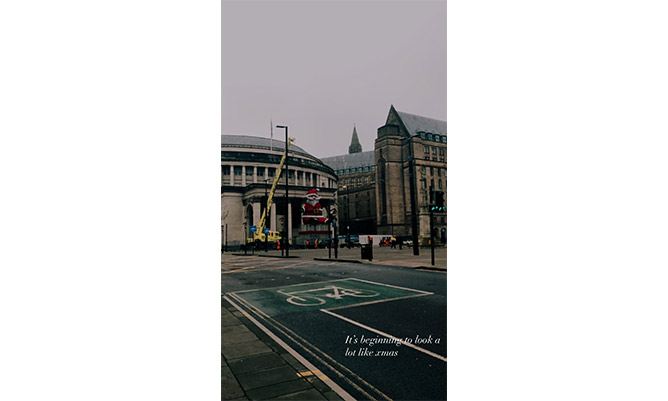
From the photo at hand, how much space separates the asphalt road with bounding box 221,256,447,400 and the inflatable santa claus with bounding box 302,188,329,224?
5.94 ft

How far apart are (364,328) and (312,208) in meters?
3.45

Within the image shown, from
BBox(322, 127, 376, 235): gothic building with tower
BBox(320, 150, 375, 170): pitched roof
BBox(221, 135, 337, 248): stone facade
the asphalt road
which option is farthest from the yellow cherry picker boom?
BBox(322, 127, 376, 235): gothic building with tower

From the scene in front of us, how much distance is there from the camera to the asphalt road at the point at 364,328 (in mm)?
3746

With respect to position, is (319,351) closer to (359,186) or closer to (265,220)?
(265,220)

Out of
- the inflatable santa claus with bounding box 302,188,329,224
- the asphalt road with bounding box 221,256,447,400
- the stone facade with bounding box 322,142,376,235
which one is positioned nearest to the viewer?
the asphalt road with bounding box 221,256,447,400

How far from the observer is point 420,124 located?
19.0ft

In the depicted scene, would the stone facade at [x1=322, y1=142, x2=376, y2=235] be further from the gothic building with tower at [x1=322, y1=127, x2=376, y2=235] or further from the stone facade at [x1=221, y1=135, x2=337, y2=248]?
the stone facade at [x1=221, y1=135, x2=337, y2=248]

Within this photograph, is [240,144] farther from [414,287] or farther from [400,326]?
[414,287]

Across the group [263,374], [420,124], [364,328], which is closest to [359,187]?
[420,124]

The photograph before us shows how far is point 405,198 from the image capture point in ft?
51.1

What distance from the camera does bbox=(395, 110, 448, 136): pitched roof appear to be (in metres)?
5.20

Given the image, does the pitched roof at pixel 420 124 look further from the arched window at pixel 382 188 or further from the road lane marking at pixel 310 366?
→ the arched window at pixel 382 188

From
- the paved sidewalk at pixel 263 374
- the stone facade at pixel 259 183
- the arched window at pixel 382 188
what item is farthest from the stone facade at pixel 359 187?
the paved sidewalk at pixel 263 374

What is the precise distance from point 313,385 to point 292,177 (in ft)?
14.5
